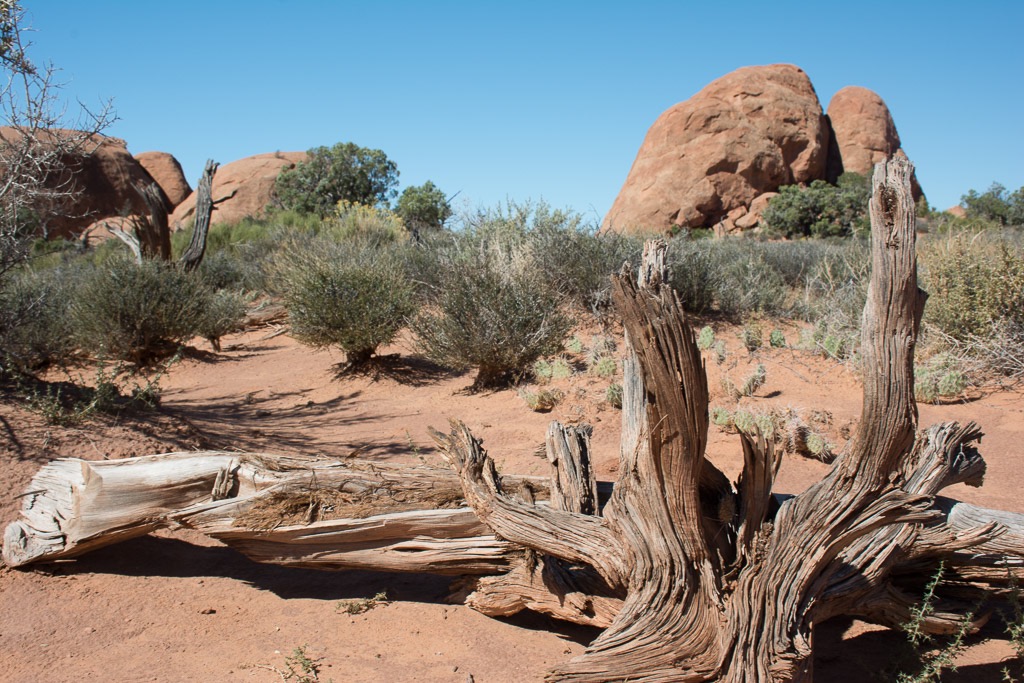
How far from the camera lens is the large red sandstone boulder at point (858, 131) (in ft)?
122

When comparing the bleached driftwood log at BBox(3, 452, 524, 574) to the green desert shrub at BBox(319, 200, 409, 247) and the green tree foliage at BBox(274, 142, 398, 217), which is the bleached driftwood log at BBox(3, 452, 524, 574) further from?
the green tree foliage at BBox(274, 142, 398, 217)

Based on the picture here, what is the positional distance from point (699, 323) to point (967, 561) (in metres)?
8.47

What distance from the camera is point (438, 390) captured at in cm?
998

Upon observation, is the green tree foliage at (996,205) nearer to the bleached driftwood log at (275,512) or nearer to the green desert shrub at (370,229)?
the green desert shrub at (370,229)

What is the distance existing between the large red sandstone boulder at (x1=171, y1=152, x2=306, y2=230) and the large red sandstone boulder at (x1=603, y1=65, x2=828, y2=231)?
52.6ft

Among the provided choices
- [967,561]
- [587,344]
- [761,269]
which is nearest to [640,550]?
[967,561]

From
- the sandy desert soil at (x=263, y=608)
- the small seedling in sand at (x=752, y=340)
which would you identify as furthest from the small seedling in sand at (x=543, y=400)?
the small seedling in sand at (x=752, y=340)

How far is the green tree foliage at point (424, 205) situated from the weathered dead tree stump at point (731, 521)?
2261cm

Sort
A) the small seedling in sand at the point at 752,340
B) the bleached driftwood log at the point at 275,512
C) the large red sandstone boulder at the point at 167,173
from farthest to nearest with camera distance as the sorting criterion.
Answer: the large red sandstone boulder at the point at 167,173, the small seedling in sand at the point at 752,340, the bleached driftwood log at the point at 275,512

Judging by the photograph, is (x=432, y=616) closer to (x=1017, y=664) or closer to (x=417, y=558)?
(x=417, y=558)

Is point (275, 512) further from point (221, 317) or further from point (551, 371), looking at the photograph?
point (221, 317)

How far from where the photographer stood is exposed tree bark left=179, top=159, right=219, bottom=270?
50.8 feet

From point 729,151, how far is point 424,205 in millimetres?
14389

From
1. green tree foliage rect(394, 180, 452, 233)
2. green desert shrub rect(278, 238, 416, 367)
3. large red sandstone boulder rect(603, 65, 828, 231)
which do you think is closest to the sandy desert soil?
green desert shrub rect(278, 238, 416, 367)
